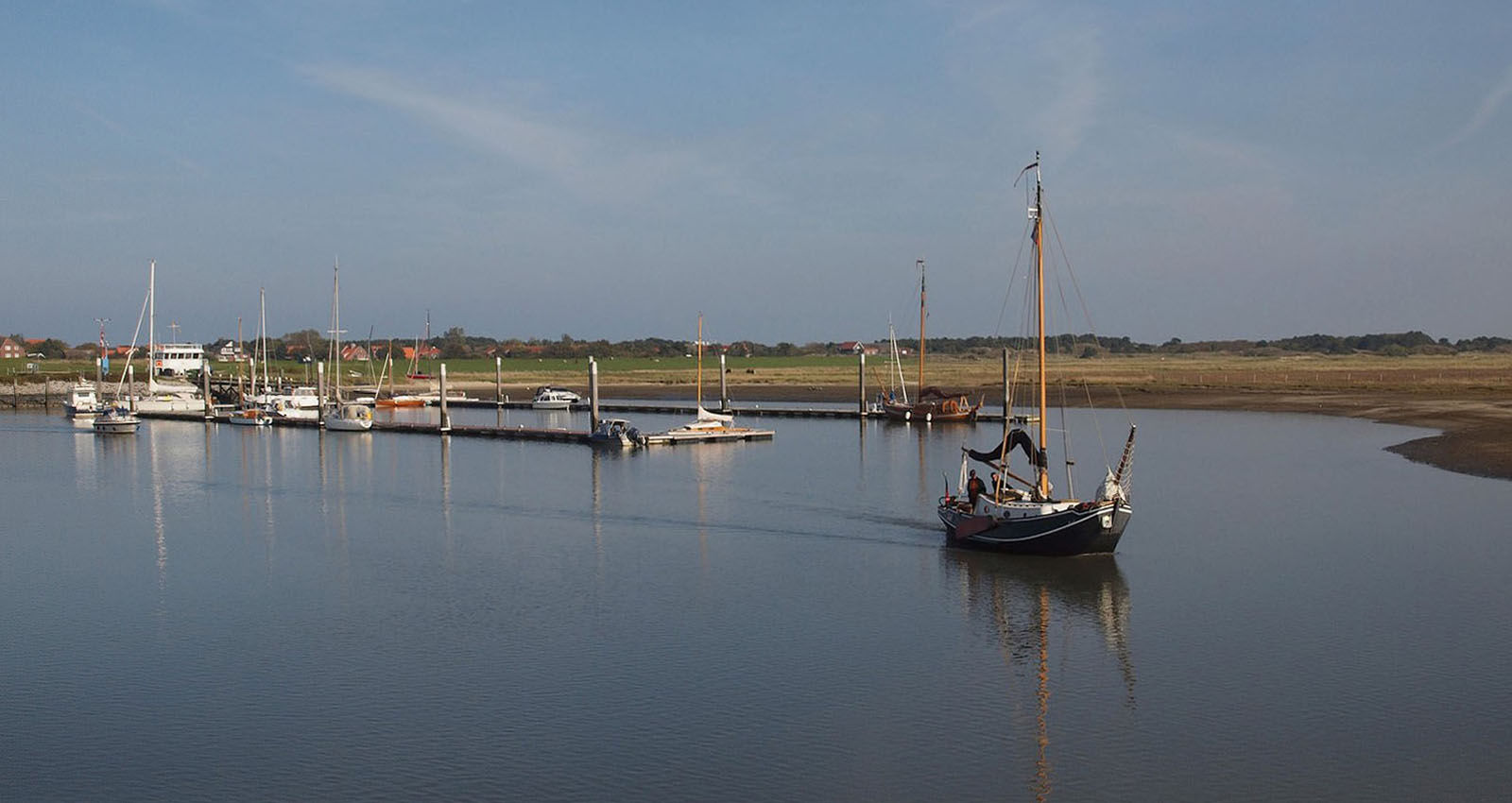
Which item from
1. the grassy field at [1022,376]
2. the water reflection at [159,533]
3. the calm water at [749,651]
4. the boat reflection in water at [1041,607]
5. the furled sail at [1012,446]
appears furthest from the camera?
the grassy field at [1022,376]

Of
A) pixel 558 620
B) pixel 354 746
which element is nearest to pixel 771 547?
pixel 558 620

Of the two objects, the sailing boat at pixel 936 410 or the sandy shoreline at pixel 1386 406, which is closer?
the sandy shoreline at pixel 1386 406

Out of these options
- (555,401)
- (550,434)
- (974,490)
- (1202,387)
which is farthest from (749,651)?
(1202,387)

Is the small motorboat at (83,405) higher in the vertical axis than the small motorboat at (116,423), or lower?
higher

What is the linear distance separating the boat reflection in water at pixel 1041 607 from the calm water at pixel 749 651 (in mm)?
96

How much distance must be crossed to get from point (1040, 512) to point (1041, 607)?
3.84 metres

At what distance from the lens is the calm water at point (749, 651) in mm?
16219

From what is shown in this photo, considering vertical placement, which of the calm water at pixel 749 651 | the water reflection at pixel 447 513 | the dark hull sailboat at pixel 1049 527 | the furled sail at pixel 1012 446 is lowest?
the calm water at pixel 749 651

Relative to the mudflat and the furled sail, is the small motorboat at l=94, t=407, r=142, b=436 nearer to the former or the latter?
the mudflat

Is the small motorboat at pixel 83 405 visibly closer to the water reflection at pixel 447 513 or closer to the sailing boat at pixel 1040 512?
the water reflection at pixel 447 513

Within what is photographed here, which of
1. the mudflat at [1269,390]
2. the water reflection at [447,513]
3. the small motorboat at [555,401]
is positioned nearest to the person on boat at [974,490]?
the water reflection at [447,513]

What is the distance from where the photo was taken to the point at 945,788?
51.0ft

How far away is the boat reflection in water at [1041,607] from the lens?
20.2 m

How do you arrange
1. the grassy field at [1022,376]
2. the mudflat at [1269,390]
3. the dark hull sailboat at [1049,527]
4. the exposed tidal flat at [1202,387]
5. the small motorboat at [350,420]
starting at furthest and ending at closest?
1. the grassy field at [1022,376]
2. the small motorboat at [350,420]
3. the exposed tidal flat at [1202,387]
4. the mudflat at [1269,390]
5. the dark hull sailboat at [1049,527]
